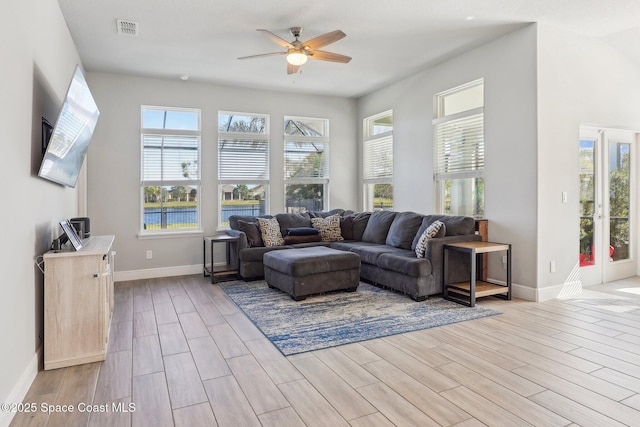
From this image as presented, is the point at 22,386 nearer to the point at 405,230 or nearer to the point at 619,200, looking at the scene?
the point at 405,230

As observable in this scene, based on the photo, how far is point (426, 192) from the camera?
5.71 metres

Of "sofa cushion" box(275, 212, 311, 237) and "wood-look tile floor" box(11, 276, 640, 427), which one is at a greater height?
"sofa cushion" box(275, 212, 311, 237)

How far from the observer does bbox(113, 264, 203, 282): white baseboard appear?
18.4ft

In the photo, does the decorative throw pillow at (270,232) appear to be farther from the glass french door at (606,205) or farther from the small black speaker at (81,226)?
the glass french door at (606,205)

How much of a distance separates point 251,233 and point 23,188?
3373 mm

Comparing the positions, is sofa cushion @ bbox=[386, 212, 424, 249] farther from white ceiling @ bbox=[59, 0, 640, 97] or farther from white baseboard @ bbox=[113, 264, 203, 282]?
white baseboard @ bbox=[113, 264, 203, 282]

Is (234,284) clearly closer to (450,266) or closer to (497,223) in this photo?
(450,266)

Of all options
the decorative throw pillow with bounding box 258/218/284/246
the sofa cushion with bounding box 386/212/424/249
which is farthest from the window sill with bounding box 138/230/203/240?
the sofa cushion with bounding box 386/212/424/249

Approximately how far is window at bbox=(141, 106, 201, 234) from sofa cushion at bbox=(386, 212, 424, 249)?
2.99 meters

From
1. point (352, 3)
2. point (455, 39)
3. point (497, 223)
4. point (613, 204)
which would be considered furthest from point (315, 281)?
point (613, 204)

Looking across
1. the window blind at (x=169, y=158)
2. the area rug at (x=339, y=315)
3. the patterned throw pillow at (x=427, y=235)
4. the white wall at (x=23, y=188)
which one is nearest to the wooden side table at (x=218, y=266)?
the area rug at (x=339, y=315)

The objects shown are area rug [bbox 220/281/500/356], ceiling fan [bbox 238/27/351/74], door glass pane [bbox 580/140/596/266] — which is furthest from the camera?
door glass pane [bbox 580/140/596/266]

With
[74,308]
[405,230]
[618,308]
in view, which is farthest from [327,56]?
[618,308]

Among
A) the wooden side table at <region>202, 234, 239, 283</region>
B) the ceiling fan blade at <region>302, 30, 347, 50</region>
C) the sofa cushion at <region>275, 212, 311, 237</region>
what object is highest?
the ceiling fan blade at <region>302, 30, 347, 50</region>
